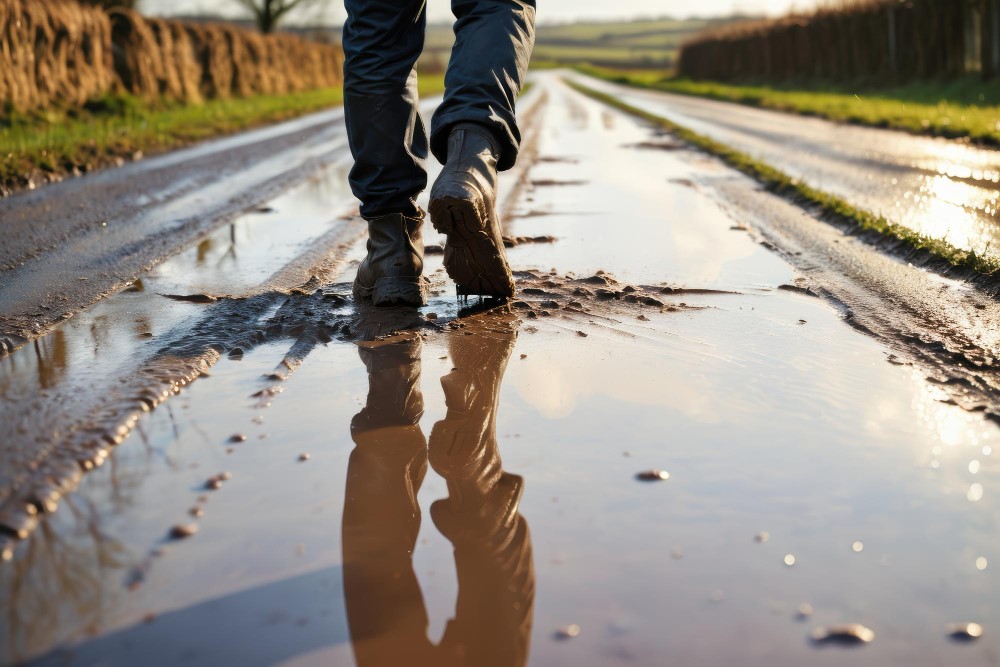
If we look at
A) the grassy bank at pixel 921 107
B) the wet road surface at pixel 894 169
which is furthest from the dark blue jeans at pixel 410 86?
the grassy bank at pixel 921 107

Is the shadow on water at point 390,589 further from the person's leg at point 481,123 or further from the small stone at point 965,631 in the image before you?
the person's leg at point 481,123

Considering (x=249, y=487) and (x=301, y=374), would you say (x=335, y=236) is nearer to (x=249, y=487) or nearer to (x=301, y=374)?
(x=301, y=374)

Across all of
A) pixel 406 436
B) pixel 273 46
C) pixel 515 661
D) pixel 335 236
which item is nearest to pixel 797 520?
pixel 515 661

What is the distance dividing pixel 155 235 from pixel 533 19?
1.95m

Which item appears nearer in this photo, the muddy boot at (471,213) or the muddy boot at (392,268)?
the muddy boot at (471,213)

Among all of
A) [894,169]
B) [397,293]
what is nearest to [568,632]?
[397,293]

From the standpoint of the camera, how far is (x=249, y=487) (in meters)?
1.51

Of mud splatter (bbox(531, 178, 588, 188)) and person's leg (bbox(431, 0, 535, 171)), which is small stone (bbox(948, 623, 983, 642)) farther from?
mud splatter (bbox(531, 178, 588, 188))

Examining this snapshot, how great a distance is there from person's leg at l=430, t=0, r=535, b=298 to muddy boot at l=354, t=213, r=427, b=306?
16 cm

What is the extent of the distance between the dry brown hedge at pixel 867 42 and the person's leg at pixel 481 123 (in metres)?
17.1

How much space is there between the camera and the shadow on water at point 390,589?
3.60 feet

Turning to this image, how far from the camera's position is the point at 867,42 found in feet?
78.1

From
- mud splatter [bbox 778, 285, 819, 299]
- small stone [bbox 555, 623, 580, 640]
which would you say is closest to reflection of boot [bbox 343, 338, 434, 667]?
small stone [bbox 555, 623, 580, 640]

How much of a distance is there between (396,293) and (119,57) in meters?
12.0
